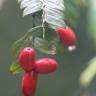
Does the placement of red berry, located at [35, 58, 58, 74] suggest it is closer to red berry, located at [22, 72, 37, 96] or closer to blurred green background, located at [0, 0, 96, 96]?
red berry, located at [22, 72, 37, 96]

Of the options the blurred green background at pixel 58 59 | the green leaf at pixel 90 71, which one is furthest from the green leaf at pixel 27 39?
the blurred green background at pixel 58 59

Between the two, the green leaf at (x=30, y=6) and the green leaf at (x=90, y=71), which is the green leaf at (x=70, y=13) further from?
the green leaf at (x=90, y=71)

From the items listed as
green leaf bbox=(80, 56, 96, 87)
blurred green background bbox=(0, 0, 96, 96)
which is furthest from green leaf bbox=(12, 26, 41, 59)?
blurred green background bbox=(0, 0, 96, 96)

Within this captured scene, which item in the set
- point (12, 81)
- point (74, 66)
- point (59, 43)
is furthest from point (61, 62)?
point (59, 43)

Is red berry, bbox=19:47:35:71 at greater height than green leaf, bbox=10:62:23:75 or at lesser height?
greater

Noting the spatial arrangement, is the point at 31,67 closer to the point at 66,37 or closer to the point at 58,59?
the point at 66,37

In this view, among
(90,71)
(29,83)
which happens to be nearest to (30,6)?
(29,83)
